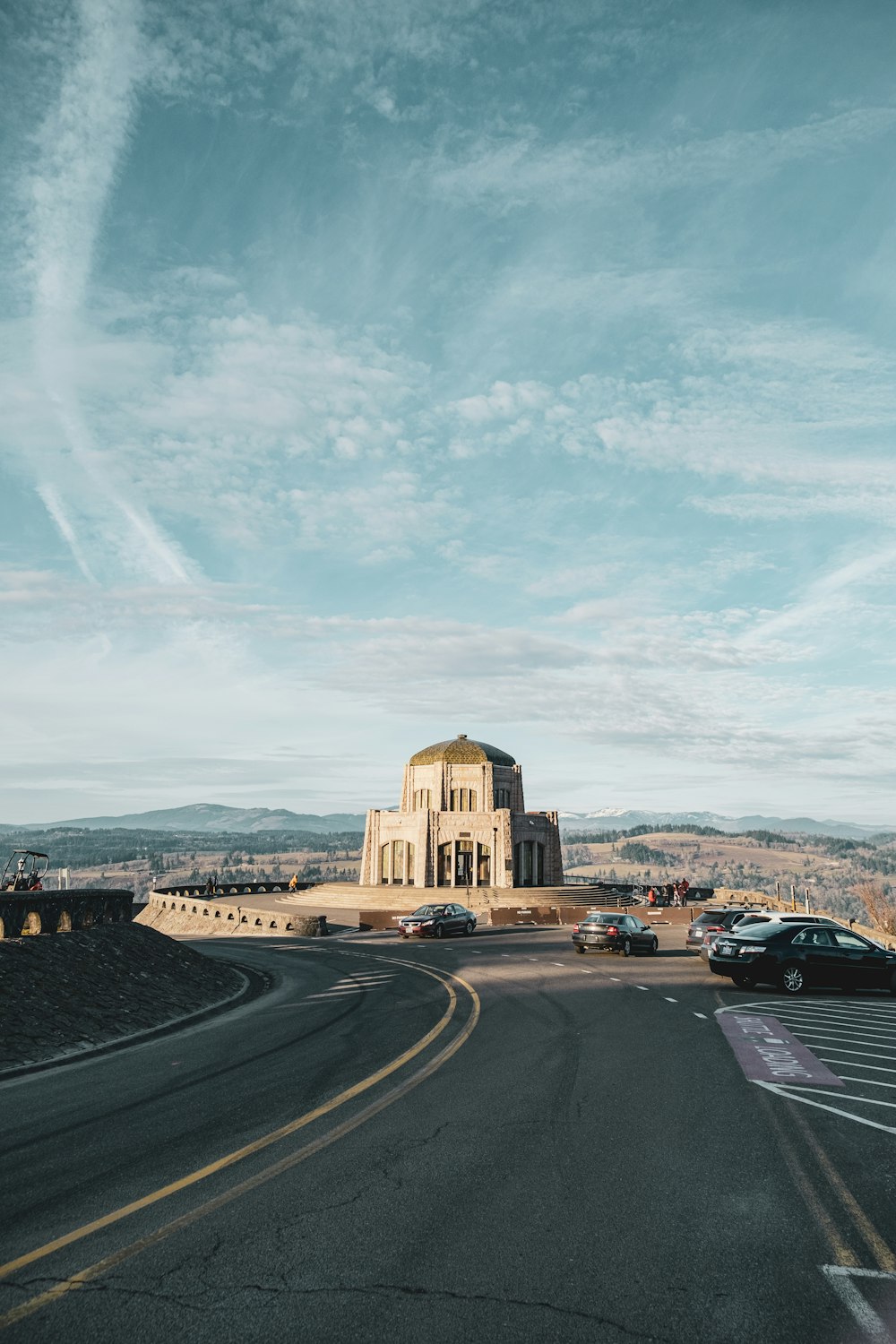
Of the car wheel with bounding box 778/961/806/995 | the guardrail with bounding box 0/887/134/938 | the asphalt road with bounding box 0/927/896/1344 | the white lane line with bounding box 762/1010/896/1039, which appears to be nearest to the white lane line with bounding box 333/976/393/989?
the guardrail with bounding box 0/887/134/938

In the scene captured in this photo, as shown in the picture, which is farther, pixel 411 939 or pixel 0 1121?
pixel 411 939

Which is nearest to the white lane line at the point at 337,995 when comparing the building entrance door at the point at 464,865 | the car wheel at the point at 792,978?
the car wheel at the point at 792,978

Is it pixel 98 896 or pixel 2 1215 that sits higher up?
pixel 98 896

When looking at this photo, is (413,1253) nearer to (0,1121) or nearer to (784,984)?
(0,1121)

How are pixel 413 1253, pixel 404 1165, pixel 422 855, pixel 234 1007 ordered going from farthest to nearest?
pixel 422 855
pixel 234 1007
pixel 404 1165
pixel 413 1253

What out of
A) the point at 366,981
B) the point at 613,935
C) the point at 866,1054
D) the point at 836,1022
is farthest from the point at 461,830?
the point at 866,1054

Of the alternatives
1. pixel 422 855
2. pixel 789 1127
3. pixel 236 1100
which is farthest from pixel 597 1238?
pixel 422 855
